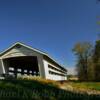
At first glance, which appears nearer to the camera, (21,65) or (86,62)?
(21,65)

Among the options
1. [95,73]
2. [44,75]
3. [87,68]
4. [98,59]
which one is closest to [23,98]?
[44,75]

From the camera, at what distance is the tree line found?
220ft

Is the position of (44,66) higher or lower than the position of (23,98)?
higher

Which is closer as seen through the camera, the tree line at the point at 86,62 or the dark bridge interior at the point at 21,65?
the dark bridge interior at the point at 21,65

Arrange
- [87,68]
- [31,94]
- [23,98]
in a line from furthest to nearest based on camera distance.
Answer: [87,68] → [31,94] → [23,98]

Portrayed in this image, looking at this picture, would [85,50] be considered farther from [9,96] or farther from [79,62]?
[9,96]

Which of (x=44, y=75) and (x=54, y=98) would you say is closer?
(x=54, y=98)

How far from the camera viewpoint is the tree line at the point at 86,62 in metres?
67.0

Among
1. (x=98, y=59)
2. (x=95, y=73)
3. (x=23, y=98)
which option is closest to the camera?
(x=23, y=98)

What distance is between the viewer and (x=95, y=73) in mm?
68375

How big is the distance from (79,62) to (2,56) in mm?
36531

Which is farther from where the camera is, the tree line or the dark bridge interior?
the tree line

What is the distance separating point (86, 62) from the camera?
75000mm

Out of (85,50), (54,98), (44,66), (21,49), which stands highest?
(85,50)
